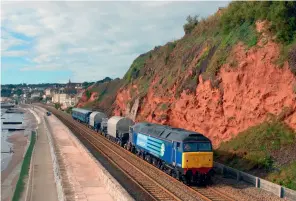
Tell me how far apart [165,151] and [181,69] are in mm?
24505

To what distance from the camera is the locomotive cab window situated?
2334 centimetres

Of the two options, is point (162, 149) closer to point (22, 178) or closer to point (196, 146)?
point (196, 146)

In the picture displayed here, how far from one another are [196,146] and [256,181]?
4.40 meters

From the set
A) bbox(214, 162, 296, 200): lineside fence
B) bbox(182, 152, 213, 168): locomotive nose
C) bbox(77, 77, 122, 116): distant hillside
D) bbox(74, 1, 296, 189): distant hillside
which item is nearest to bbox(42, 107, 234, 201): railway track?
bbox(182, 152, 213, 168): locomotive nose

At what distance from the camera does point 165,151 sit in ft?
85.7

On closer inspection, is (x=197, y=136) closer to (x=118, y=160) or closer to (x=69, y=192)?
(x=69, y=192)

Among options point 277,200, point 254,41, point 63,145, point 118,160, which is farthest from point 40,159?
point 277,200

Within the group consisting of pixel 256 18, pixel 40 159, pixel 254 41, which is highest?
pixel 256 18

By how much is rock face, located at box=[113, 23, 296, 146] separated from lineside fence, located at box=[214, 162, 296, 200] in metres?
5.00

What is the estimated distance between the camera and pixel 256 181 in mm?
22750

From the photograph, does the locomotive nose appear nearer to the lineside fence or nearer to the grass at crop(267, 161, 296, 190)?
the lineside fence

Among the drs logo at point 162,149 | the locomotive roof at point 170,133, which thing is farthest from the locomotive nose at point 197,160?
the drs logo at point 162,149

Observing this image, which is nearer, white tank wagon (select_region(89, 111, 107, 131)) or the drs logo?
the drs logo

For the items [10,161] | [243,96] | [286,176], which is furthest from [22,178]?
[286,176]
